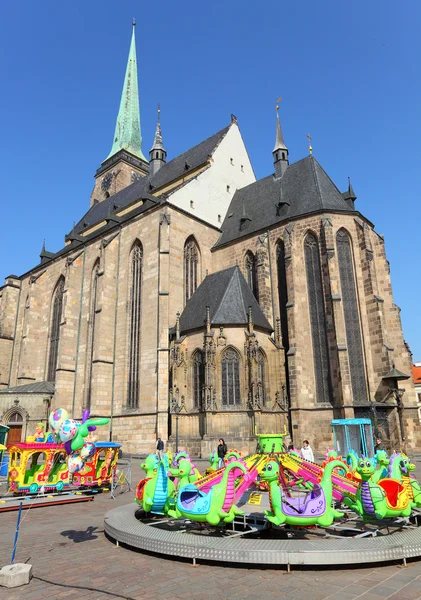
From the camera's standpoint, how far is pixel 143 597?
154 inches

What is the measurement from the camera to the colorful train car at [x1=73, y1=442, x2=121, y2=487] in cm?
1125

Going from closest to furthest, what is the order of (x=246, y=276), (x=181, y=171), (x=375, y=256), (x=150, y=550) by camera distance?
(x=150, y=550)
(x=375, y=256)
(x=246, y=276)
(x=181, y=171)

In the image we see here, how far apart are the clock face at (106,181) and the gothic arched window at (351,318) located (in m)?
31.1

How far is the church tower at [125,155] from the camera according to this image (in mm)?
46969

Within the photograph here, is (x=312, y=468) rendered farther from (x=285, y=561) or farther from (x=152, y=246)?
(x=152, y=246)

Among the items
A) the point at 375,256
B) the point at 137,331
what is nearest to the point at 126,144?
the point at 137,331

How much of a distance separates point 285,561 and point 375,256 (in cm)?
2283

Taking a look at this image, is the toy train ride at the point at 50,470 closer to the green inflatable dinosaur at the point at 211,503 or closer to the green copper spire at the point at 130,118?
the green inflatable dinosaur at the point at 211,503

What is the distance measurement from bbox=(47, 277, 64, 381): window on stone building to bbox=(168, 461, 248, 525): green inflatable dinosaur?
29.1 m

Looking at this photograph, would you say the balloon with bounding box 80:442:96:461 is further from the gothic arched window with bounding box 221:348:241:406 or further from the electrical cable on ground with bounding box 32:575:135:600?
the gothic arched window with bounding box 221:348:241:406

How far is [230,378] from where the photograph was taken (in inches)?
821

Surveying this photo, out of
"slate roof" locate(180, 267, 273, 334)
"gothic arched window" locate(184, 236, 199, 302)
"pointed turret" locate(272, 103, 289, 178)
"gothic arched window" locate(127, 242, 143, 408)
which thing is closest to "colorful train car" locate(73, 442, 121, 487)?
"slate roof" locate(180, 267, 273, 334)

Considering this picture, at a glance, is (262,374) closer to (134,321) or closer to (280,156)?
(134,321)

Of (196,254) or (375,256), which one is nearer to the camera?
(375,256)
